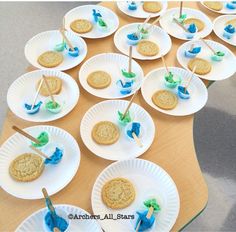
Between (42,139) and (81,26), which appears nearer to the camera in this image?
(42,139)

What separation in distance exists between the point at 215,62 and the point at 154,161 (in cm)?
82

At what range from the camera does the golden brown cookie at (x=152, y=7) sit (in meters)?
1.83

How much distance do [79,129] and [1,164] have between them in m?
0.35

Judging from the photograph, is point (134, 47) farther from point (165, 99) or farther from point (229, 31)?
point (229, 31)

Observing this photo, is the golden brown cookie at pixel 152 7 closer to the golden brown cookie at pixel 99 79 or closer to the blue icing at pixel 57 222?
the golden brown cookie at pixel 99 79

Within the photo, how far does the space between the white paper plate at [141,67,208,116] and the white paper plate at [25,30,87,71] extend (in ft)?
1.35

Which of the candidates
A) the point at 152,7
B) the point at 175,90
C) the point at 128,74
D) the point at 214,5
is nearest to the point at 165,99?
the point at 175,90

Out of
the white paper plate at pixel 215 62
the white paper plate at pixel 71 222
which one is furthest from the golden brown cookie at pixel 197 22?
the white paper plate at pixel 71 222

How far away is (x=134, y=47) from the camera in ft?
5.29

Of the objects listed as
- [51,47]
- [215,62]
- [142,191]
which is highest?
[51,47]

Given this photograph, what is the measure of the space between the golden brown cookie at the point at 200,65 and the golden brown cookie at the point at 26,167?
3.18 ft

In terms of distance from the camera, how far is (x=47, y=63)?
1.46 metres

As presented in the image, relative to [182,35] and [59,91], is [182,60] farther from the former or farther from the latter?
[59,91]

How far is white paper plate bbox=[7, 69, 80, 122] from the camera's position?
1.24 meters
